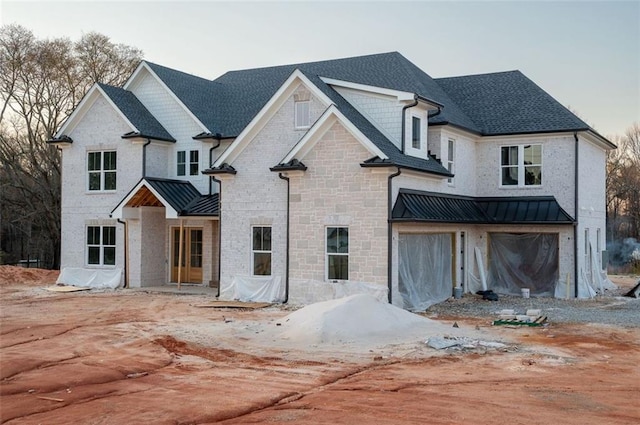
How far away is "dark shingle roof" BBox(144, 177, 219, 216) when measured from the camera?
85.5 ft

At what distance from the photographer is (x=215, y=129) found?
28344 millimetres

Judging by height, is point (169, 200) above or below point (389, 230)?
above

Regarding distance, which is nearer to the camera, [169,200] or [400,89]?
[400,89]

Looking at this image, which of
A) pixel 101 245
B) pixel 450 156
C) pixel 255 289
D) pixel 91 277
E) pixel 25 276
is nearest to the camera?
pixel 255 289

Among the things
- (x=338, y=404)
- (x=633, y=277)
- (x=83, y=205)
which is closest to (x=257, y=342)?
(x=338, y=404)

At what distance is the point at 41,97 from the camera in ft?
137

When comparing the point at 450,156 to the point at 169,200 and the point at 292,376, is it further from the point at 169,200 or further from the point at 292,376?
the point at 292,376

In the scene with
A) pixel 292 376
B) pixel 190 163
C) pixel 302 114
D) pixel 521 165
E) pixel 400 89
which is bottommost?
pixel 292 376

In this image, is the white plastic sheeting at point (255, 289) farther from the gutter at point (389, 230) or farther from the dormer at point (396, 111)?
the dormer at point (396, 111)

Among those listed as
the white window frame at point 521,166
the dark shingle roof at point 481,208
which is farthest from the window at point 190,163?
the white window frame at point 521,166

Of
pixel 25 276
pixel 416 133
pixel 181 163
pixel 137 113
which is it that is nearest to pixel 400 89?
pixel 416 133

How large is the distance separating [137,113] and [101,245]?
5.90 meters

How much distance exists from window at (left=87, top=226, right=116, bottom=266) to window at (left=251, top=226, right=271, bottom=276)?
8.04m

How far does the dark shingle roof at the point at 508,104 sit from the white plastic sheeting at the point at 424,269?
5646 millimetres
